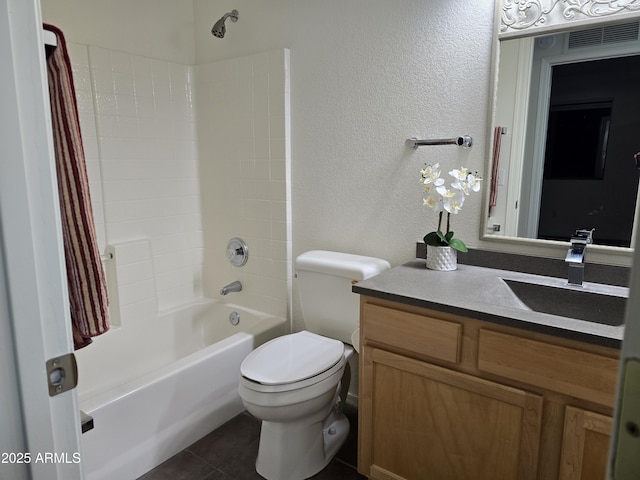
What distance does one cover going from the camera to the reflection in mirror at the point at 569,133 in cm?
147

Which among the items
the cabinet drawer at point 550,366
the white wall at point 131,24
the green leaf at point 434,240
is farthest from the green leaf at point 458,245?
the white wall at point 131,24

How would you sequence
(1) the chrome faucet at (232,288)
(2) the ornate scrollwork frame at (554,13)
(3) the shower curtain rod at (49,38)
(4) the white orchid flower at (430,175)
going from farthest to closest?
(1) the chrome faucet at (232,288), (4) the white orchid flower at (430,175), (2) the ornate scrollwork frame at (554,13), (3) the shower curtain rod at (49,38)

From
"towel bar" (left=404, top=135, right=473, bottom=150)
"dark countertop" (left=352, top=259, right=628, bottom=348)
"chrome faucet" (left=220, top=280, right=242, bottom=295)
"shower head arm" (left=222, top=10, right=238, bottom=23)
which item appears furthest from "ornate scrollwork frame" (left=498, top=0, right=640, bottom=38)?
"chrome faucet" (left=220, top=280, right=242, bottom=295)

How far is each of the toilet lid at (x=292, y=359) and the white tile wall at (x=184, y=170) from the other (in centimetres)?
55

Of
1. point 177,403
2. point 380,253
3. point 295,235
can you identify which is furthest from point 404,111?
point 177,403

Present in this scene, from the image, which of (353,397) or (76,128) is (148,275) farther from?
(76,128)

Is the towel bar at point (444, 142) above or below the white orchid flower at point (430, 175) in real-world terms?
above

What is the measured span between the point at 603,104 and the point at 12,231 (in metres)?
1.73

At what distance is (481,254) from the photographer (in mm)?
1783

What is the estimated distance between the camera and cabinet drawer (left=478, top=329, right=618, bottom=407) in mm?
1115

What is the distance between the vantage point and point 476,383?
52.3 inches

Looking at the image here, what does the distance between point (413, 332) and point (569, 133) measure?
93cm

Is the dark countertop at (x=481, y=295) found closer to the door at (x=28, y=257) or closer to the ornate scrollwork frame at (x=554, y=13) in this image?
the ornate scrollwork frame at (x=554, y=13)

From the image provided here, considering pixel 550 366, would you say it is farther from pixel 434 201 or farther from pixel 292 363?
pixel 292 363
